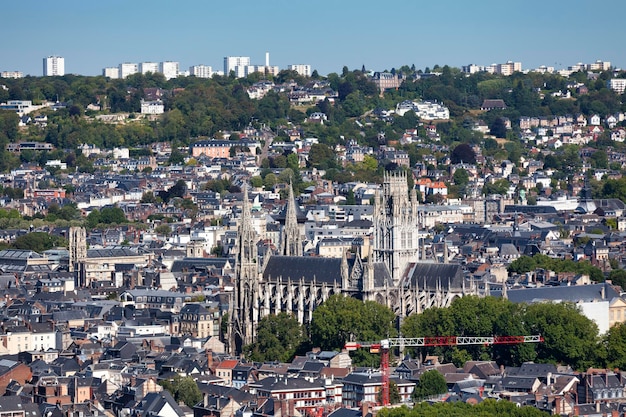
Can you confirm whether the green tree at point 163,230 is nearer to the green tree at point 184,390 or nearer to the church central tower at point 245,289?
the church central tower at point 245,289

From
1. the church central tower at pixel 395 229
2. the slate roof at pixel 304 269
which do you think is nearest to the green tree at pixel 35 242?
the slate roof at pixel 304 269

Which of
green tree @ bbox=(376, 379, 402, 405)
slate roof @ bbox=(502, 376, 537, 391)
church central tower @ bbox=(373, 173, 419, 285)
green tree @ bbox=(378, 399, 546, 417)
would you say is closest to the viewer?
green tree @ bbox=(378, 399, 546, 417)

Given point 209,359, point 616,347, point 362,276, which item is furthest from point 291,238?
point 616,347

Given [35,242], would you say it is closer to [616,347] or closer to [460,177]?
[460,177]

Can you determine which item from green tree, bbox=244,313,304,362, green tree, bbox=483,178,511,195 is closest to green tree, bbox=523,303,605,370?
green tree, bbox=244,313,304,362

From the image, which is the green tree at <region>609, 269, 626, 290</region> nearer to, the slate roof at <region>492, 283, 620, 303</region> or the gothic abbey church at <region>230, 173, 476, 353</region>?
the slate roof at <region>492, 283, 620, 303</region>

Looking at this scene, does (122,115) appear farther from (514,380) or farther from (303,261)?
(514,380)
